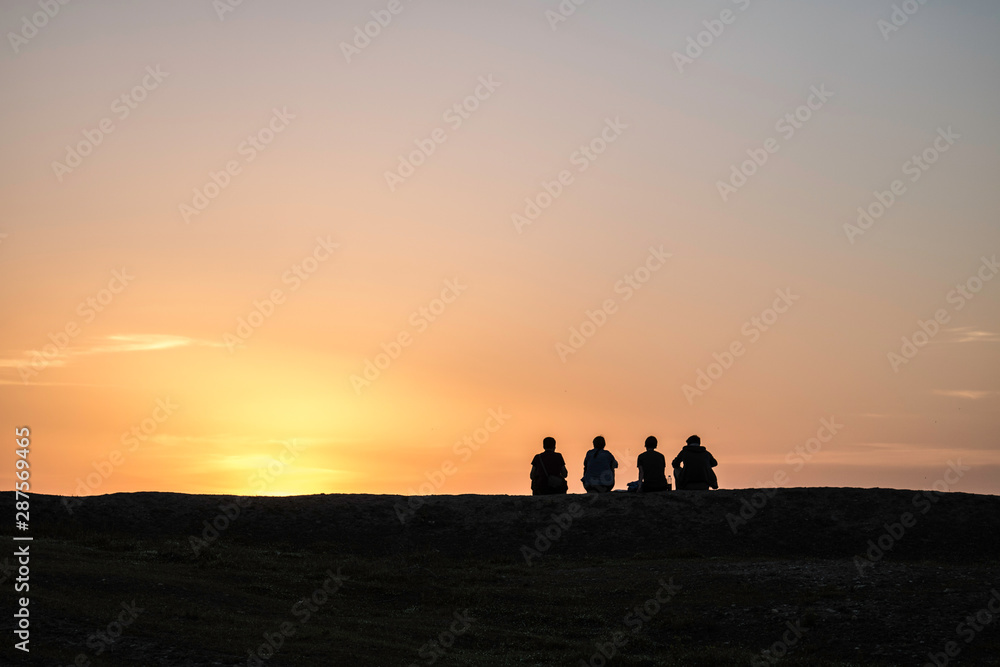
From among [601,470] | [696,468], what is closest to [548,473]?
[601,470]

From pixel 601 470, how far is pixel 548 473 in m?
1.27

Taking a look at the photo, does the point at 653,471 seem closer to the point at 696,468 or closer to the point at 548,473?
the point at 696,468

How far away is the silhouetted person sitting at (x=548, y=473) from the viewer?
24.4 metres

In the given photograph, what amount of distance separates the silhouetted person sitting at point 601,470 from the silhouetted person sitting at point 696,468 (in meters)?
1.61

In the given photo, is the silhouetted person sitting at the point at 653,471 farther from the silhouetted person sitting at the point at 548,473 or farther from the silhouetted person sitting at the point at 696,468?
the silhouetted person sitting at the point at 548,473

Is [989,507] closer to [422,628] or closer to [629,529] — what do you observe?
[629,529]

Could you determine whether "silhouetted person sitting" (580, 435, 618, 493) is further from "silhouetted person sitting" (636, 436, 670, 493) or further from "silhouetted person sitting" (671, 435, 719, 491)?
"silhouetted person sitting" (671, 435, 719, 491)

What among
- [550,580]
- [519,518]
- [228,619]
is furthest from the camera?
[519,518]

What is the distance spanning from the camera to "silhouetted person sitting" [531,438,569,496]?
24375mm

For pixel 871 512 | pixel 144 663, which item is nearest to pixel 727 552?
pixel 871 512

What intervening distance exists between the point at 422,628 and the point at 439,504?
7098 millimetres

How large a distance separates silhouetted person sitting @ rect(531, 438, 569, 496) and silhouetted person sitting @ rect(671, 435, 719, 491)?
9.20ft

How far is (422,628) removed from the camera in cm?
1659

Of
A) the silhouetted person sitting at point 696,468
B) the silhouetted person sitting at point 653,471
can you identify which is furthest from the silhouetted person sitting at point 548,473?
the silhouetted person sitting at point 696,468
